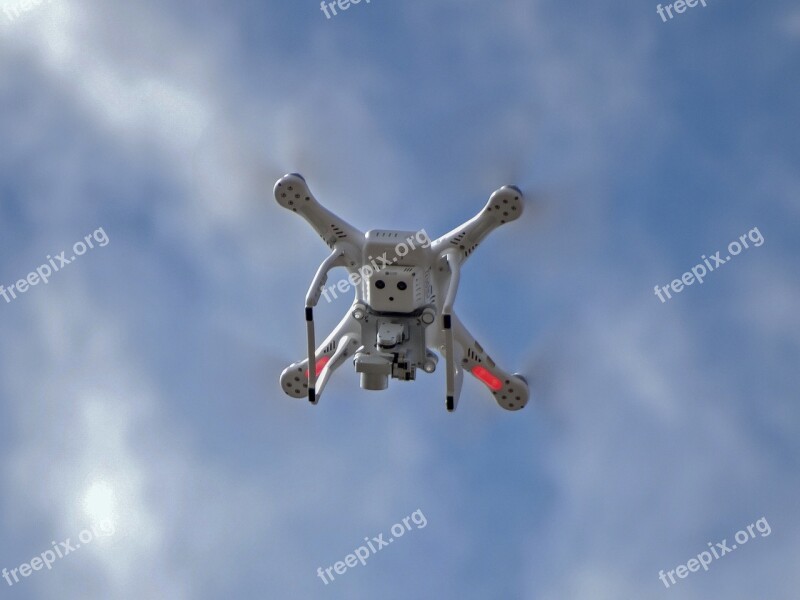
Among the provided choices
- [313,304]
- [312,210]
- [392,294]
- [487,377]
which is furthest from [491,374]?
[312,210]

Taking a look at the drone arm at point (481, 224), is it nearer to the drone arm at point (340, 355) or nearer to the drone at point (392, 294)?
the drone at point (392, 294)

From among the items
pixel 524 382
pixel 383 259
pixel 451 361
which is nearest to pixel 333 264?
pixel 383 259

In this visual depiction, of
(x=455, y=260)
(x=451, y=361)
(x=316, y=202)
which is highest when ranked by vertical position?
(x=316, y=202)

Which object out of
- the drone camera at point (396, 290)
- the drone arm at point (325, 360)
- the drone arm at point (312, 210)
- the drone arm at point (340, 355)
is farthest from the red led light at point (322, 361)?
the drone arm at point (312, 210)

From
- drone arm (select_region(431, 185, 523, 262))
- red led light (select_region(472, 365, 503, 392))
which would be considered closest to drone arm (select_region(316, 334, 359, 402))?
drone arm (select_region(431, 185, 523, 262))

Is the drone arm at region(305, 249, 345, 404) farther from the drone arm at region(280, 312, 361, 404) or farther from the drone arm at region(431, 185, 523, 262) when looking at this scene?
the drone arm at region(431, 185, 523, 262)

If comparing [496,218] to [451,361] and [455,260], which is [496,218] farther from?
[451,361]

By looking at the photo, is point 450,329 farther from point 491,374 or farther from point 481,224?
point 491,374
